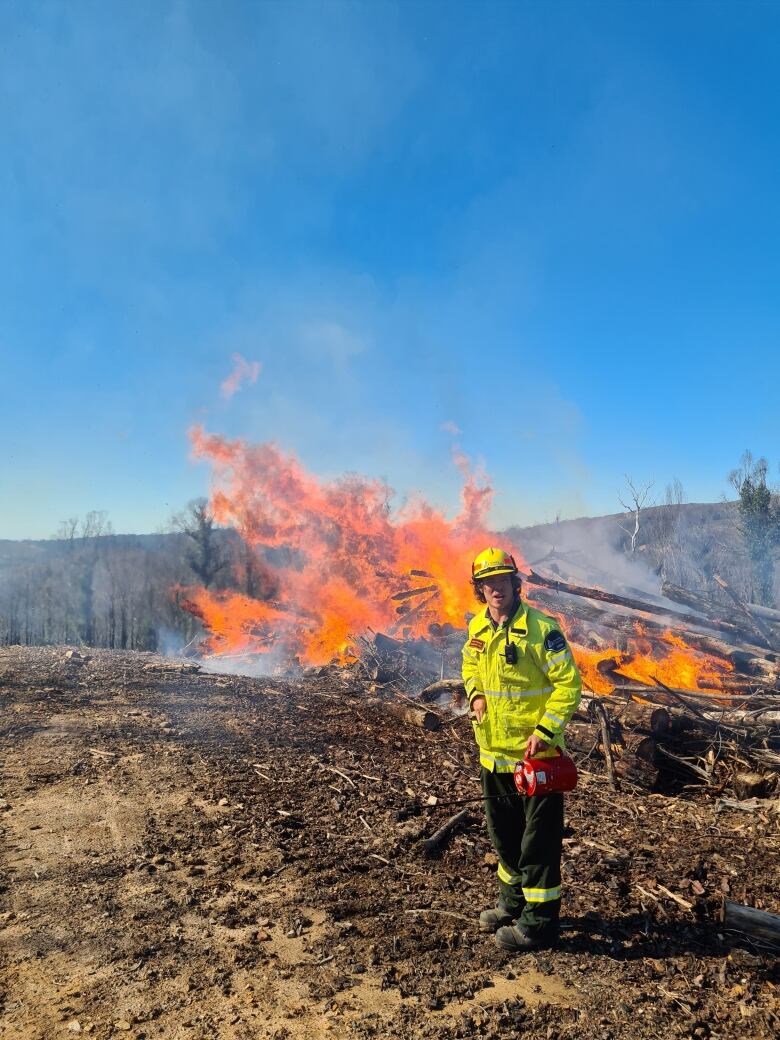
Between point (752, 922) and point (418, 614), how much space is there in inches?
449

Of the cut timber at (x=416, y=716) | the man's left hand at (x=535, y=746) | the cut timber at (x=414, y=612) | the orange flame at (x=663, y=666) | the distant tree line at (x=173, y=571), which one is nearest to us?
the man's left hand at (x=535, y=746)

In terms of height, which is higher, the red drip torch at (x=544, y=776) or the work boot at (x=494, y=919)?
the red drip torch at (x=544, y=776)

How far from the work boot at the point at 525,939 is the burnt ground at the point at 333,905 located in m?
0.08

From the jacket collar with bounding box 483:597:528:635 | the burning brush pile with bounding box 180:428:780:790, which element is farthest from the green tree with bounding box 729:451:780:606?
the jacket collar with bounding box 483:597:528:635

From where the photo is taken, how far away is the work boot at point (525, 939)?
11.9 ft

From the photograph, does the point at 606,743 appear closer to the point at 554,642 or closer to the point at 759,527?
the point at 554,642

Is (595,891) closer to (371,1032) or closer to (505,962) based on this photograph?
(505,962)

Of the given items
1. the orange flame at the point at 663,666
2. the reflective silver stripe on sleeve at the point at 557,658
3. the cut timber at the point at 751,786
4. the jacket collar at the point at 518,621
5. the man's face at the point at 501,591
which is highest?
the man's face at the point at 501,591

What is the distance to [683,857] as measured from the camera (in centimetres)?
498

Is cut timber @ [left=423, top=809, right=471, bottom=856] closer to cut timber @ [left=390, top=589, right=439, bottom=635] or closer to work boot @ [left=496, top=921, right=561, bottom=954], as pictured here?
work boot @ [left=496, top=921, right=561, bottom=954]

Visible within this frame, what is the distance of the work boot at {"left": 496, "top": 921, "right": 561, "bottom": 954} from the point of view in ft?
11.9

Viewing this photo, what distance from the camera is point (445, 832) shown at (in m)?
5.36

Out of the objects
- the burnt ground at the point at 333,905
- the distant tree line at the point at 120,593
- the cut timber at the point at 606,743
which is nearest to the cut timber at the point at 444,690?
the burnt ground at the point at 333,905

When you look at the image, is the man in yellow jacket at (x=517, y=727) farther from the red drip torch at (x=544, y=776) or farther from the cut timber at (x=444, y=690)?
the cut timber at (x=444, y=690)
